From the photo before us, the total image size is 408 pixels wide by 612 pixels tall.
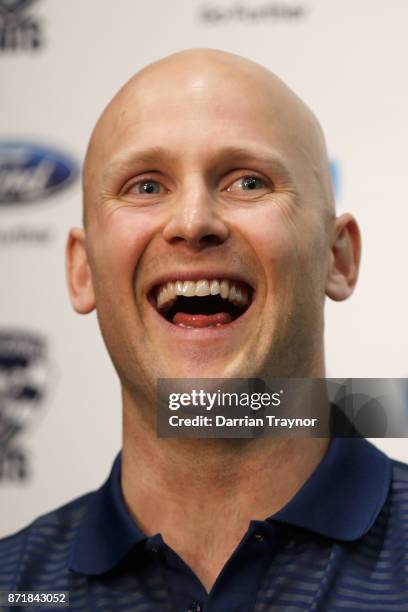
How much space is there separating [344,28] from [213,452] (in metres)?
0.65

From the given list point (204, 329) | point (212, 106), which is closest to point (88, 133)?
point (212, 106)

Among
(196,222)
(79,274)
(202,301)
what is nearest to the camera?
(196,222)

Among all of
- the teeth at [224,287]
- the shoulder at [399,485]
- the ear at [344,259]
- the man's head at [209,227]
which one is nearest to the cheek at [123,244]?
the man's head at [209,227]

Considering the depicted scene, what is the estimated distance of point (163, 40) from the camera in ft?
4.74

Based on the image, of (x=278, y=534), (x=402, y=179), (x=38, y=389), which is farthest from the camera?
(x=38, y=389)

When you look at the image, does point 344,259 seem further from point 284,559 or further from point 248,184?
point 284,559

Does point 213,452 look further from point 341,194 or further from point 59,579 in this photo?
point 341,194

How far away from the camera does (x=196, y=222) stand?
3.58 feet

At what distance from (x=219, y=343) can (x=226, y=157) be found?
221mm

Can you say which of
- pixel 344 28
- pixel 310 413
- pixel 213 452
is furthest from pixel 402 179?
pixel 213 452

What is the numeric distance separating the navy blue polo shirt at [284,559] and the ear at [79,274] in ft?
0.83

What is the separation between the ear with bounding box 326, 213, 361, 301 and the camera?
1.26 metres

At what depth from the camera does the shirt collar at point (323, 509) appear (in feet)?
3.75

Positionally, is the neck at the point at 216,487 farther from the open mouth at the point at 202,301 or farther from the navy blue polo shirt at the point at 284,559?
the open mouth at the point at 202,301
